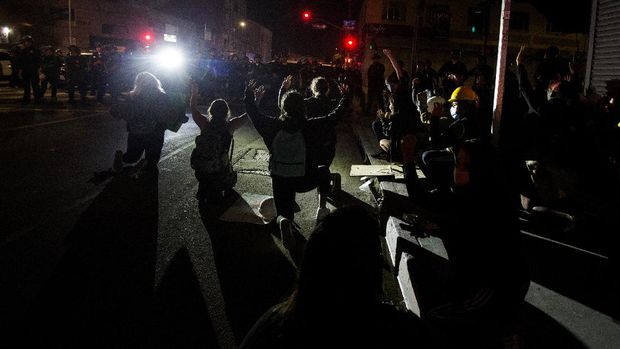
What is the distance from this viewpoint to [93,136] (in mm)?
12914

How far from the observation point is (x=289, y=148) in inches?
243

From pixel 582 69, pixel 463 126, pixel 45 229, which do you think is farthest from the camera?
pixel 582 69

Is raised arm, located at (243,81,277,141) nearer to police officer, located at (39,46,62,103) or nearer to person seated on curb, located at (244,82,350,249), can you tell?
person seated on curb, located at (244,82,350,249)

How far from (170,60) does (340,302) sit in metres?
22.7

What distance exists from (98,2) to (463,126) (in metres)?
51.8

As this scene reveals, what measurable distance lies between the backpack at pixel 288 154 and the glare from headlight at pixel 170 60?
663 inches

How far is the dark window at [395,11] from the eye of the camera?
45969 millimetres

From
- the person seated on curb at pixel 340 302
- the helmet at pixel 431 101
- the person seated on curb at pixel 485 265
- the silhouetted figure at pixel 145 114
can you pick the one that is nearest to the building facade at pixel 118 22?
the silhouetted figure at pixel 145 114

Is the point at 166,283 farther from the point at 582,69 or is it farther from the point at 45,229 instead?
the point at 582,69

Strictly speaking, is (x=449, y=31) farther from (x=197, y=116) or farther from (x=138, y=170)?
(x=197, y=116)

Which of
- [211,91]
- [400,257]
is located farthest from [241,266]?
[211,91]

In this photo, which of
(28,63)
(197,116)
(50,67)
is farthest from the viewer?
(50,67)

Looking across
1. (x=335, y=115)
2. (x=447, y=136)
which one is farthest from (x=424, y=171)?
(x=335, y=115)

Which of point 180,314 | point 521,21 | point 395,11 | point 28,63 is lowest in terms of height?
point 180,314
